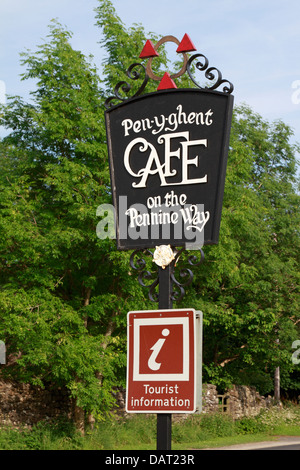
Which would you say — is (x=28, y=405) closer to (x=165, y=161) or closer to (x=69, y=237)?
(x=69, y=237)

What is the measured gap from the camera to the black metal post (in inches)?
169

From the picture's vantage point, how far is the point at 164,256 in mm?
4695

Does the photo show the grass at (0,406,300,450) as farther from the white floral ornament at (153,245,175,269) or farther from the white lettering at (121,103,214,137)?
the white lettering at (121,103,214,137)

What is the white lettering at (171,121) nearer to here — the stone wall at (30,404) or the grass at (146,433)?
the grass at (146,433)

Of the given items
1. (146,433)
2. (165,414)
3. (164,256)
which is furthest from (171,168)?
(146,433)

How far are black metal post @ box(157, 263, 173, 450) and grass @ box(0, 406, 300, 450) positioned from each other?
15461 mm

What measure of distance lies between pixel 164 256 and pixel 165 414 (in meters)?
1.14

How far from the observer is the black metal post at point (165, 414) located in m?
4.30

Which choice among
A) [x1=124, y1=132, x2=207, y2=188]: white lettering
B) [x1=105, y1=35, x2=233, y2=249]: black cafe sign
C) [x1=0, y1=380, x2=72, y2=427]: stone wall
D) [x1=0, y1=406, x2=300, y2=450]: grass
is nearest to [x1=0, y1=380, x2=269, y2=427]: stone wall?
[x1=0, y1=380, x2=72, y2=427]: stone wall

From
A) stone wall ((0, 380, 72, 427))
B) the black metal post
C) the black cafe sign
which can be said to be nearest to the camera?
the black metal post

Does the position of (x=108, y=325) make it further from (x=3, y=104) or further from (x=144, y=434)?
(x=3, y=104)
